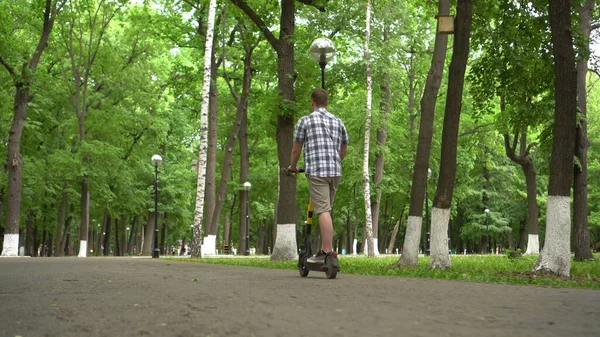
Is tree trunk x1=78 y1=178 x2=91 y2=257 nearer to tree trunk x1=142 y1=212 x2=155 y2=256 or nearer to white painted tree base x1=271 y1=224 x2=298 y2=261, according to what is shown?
tree trunk x1=142 y1=212 x2=155 y2=256

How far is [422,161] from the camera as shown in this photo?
15.6 meters

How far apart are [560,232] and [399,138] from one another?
29.6 m

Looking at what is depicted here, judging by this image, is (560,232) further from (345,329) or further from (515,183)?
(515,183)

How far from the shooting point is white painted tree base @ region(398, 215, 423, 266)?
47.8 feet

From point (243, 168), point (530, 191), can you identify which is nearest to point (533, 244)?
point (530, 191)

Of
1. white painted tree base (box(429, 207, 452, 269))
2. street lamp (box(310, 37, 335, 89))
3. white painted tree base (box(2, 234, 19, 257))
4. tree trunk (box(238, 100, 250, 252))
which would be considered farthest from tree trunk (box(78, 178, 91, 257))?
white painted tree base (box(429, 207, 452, 269))

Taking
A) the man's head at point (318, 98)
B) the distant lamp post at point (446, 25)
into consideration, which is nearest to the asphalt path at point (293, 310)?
the man's head at point (318, 98)

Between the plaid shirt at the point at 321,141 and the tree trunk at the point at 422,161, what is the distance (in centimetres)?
606

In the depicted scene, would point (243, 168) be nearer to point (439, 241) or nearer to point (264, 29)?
point (264, 29)

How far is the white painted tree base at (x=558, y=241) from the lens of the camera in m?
10.7

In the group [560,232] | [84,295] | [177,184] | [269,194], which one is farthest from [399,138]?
[84,295]

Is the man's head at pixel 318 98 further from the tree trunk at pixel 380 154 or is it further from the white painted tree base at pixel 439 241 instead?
the tree trunk at pixel 380 154

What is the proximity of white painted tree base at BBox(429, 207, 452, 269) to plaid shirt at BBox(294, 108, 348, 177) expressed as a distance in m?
4.27

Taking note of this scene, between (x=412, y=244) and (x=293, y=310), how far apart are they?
32.1 feet
